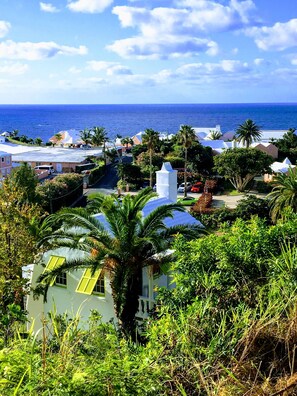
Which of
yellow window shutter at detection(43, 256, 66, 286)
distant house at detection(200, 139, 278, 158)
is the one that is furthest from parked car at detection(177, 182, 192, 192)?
yellow window shutter at detection(43, 256, 66, 286)

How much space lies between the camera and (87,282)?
1505 cm

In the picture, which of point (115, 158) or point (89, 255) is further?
point (115, 158)

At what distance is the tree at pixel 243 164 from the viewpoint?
54.9m

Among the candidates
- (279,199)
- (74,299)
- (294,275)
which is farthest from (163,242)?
(279,199)

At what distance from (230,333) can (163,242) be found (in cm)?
752

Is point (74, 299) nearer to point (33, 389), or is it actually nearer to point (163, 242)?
point (163, 242)

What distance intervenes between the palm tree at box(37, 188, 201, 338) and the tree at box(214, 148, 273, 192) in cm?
4138

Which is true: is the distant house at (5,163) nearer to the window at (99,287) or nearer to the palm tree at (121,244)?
the window at (99,287)

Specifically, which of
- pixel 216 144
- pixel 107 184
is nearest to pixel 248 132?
pixel 216 144

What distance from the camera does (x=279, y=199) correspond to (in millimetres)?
33906

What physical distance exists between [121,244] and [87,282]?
2.15 m

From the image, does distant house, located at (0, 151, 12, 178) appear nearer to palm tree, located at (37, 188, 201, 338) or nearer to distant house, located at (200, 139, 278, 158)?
distant house, located at (200, 139, 278, 158)

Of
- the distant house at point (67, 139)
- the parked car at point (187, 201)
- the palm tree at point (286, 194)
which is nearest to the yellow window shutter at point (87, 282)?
the palm tree at point (286, 194)

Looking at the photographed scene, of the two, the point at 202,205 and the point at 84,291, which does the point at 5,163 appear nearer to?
the point at 202,205
